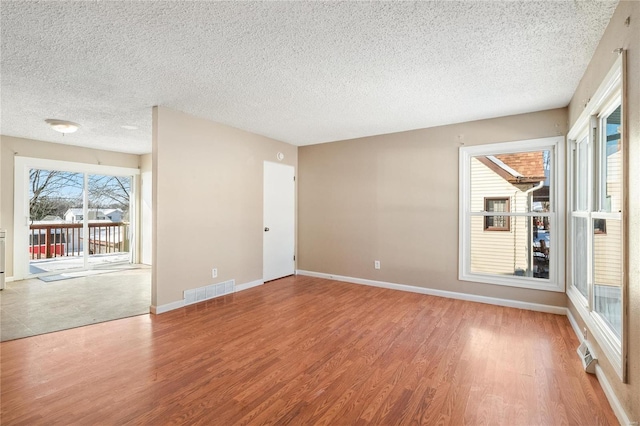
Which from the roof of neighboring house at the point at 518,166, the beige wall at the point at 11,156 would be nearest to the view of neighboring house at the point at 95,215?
the beige wall at the point at 11,156

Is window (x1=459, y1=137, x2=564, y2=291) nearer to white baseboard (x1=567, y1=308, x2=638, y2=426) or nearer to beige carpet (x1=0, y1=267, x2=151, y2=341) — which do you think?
white baseboard (x1=567, y1=308, x2=638, y2=426)

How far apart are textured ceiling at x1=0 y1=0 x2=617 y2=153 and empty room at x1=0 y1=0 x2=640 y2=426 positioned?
0.08 ft

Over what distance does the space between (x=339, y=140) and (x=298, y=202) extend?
1464 millimetres

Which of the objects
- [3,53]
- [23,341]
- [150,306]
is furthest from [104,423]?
[3,53]

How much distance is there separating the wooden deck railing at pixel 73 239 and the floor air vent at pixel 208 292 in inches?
153

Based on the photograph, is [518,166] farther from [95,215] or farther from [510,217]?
[95,215]

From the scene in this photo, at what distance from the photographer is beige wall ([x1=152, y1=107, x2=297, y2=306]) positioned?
3660 millimetres

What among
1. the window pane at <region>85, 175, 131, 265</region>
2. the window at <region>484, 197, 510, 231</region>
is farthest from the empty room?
the window pane at <region>85, 175, 131, 265</region>

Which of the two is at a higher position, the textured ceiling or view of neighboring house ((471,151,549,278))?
the textured ceiling

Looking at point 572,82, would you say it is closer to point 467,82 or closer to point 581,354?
point 467,82

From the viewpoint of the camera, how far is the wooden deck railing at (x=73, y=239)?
5727mm

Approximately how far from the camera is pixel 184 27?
2090 millimetres

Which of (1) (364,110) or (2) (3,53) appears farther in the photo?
(1) (364,110)

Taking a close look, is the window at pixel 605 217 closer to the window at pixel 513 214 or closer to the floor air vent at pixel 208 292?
the window at pixel 513 214
